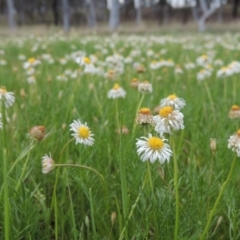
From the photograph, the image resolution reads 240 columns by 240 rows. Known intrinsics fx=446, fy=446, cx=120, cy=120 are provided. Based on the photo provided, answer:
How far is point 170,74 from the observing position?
365 cm

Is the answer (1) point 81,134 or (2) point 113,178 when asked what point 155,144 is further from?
(2) point 113,178

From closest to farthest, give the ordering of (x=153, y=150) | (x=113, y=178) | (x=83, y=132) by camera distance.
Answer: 1. (x=153, y=150)
2. (x=83, y=132)
3. (x=113, y=178)

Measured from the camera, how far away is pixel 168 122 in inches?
37.4

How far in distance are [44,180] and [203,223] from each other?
574 millimetres

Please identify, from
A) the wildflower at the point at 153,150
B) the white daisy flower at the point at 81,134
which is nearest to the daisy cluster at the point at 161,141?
the wildflower at the point at 153,150

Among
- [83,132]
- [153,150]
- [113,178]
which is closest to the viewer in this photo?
[153,150]

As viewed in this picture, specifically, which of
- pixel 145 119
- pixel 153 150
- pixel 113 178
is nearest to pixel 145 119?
pixel 145 119

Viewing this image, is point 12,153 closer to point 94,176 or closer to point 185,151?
point 94,176

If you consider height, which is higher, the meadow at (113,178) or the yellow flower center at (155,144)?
the yellow flower center at (155,144)

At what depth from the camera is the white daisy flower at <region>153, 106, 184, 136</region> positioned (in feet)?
3.09

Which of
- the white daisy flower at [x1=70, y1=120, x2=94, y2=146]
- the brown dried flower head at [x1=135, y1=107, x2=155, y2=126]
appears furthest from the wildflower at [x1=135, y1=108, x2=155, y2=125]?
the white daisy flower at [x1=70, y1=120, x2=94, y2=146]

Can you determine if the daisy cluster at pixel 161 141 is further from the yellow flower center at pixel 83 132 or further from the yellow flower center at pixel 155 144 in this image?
the yellow flower center at pixel 83 132

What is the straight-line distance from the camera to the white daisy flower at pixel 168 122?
94cm

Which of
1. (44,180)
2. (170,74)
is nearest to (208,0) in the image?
(170,74)
